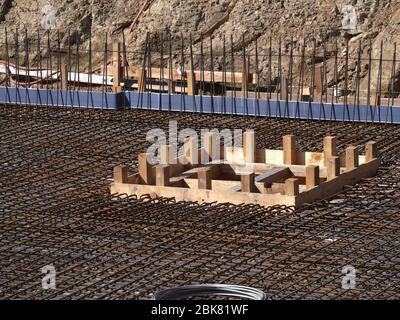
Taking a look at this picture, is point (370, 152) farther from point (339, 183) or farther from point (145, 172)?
point (145, 172)

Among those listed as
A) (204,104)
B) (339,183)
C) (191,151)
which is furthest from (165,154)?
(204,104)

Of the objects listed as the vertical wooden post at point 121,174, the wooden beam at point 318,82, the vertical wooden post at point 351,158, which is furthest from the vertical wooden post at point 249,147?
the wooden beam at point 318,82

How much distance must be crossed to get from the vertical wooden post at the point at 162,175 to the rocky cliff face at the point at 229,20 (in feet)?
27.0

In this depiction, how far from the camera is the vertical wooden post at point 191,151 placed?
1087 centimetres

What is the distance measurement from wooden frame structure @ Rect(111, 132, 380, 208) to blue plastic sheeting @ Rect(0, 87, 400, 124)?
1926mm

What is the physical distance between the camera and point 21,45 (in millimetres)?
22016

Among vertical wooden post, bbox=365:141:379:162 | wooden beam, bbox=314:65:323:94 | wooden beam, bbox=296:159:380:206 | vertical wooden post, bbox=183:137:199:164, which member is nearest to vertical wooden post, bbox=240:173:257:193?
wooden beam, bbox=296:159:380:206

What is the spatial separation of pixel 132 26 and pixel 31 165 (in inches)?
384

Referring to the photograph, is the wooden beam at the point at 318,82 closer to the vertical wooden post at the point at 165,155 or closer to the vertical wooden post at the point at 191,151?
the vertical wooden post at the point at 191,151

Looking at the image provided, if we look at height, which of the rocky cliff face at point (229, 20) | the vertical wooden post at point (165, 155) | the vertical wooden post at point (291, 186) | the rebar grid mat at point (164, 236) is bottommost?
the rebar grid mat at point (164, 236)

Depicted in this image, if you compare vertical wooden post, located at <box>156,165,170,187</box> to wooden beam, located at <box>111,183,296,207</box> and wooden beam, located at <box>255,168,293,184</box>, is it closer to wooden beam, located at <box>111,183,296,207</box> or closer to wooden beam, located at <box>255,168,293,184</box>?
wooden beam, located at <box>111,183,296,207</box>

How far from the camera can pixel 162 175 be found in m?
10.1

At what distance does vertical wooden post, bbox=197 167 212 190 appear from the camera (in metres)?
9.95

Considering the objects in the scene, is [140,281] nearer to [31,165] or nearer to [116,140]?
[31,165]
